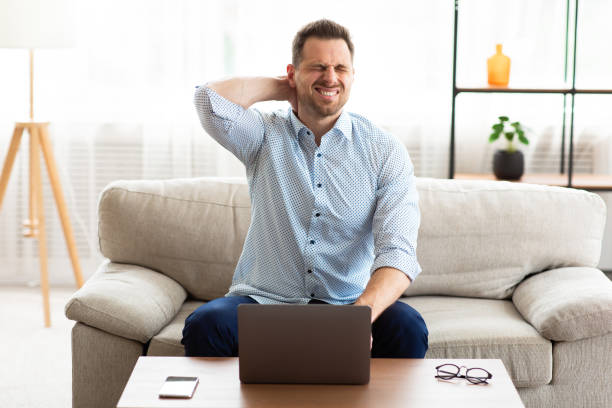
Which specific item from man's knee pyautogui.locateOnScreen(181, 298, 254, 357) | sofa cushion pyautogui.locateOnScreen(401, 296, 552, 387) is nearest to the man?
man's knee pyautogui.locateOnScreen(181, 298, 254, 357)

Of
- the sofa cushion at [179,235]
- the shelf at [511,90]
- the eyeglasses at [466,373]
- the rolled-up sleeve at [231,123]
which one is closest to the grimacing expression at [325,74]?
the rolled-up sleeve at [231,123]

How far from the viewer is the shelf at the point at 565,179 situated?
364 centimetres

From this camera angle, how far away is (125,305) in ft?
8.02

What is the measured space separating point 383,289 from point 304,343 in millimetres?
457

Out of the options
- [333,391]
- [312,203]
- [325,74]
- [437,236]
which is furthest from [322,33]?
[333,391]

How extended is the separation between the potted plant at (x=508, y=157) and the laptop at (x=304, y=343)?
6.97 feet

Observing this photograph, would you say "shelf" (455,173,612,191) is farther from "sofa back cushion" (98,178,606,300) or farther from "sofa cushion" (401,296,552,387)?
"sofa cushion" (401,296,552,387)

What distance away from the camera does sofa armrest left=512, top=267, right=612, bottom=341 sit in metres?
2.40

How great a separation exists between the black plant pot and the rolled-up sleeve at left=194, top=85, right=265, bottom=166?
1562 mm

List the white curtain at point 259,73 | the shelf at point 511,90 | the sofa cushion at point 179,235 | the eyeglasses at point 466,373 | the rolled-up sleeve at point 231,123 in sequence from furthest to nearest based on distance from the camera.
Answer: the white curtain at point 259,73 < the shelf at point 511,90 < the sofa cushion at point 179,235 < the rolled-up sleeve at point 231,123 < the eyeglasses at point 466,373

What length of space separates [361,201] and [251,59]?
5.97 feet

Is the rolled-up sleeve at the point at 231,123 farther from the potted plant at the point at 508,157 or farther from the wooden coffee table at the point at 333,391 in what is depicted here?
the potted plant at the point at 508,157

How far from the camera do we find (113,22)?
411cm

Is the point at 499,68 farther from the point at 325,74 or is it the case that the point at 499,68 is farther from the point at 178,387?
the point at 178,387
